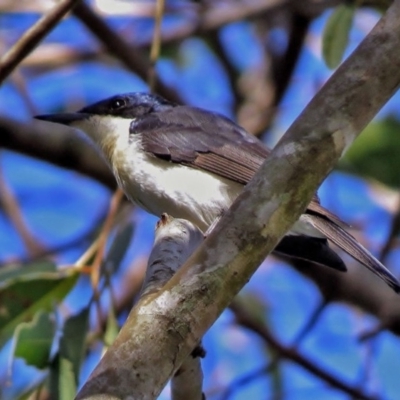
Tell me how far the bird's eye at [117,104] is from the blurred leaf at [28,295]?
0.79 metres

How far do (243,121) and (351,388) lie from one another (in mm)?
1968

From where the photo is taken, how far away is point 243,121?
5.57 m

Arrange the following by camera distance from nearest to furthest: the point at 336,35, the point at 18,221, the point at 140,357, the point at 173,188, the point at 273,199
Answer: the point at 140,357
the point at 273,199
the point at 173,188
the point at 336,35
the point at 18,221

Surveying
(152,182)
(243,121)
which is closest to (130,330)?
(152,182)

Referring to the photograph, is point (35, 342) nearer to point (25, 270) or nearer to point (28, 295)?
point (28, 295)

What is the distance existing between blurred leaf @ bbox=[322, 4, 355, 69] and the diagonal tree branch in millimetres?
1513

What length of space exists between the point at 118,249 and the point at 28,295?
378mm

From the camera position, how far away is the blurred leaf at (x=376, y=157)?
4.90m

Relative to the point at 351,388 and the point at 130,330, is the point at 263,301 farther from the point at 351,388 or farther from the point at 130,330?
the point at 130,330

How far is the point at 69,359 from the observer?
11.0 ft

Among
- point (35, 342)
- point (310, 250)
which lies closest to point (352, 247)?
point (310, 250)

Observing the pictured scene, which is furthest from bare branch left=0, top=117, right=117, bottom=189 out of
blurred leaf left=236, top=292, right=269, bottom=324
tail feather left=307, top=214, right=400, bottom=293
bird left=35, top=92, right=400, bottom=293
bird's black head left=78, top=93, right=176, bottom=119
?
blurred leaf left=236, top=292, right=269, bottom=324

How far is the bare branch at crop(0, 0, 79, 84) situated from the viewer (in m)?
3.21

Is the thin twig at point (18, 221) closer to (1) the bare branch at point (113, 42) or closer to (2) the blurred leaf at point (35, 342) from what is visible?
(1) the bare branch at point (113, 42)
